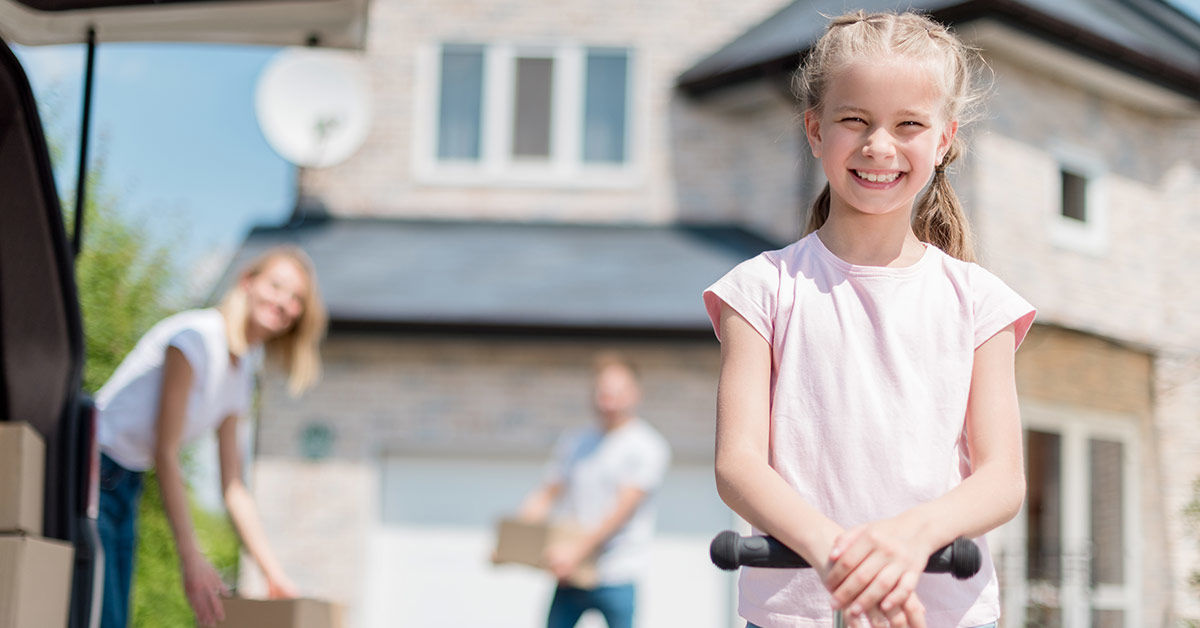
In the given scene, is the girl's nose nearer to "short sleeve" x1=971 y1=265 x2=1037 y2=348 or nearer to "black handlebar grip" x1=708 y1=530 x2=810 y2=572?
"short sleeve" x1=971 y1=265 x2=1037 y2=348

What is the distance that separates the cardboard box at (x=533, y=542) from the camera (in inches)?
246

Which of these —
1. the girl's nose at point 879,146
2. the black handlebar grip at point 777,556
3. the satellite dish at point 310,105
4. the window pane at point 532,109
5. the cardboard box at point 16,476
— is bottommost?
the black handlebar grip at point 777,556

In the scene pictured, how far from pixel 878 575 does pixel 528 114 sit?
12583mm

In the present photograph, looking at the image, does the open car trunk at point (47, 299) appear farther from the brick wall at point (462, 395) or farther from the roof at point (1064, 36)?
the brick wall at point (462, 395)

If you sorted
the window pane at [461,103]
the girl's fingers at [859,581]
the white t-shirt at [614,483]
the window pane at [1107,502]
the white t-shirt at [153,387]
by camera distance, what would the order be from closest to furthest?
the girl's fingers at [859,581] → the white t-shirt at [153,387] → the white t-shirt at [614,483] → the window pane at [1107,502] → the window pane at [461,103]

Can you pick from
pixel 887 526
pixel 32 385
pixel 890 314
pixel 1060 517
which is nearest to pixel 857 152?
pixel 890 314

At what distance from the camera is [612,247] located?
43.6 ft

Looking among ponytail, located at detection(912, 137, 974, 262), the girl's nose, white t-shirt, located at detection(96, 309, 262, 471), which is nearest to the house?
white t-shirt, located at detection(96, 309, 262, 471)

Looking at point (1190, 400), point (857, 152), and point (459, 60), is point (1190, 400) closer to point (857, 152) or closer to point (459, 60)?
point (459, 60)

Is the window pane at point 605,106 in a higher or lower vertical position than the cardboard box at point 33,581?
higher

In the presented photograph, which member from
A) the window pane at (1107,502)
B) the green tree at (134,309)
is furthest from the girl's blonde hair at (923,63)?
the window pane at (1107,502)

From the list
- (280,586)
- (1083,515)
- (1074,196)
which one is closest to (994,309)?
(280,586)

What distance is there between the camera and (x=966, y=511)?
2020 mm

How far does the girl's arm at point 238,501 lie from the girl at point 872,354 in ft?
9.28
